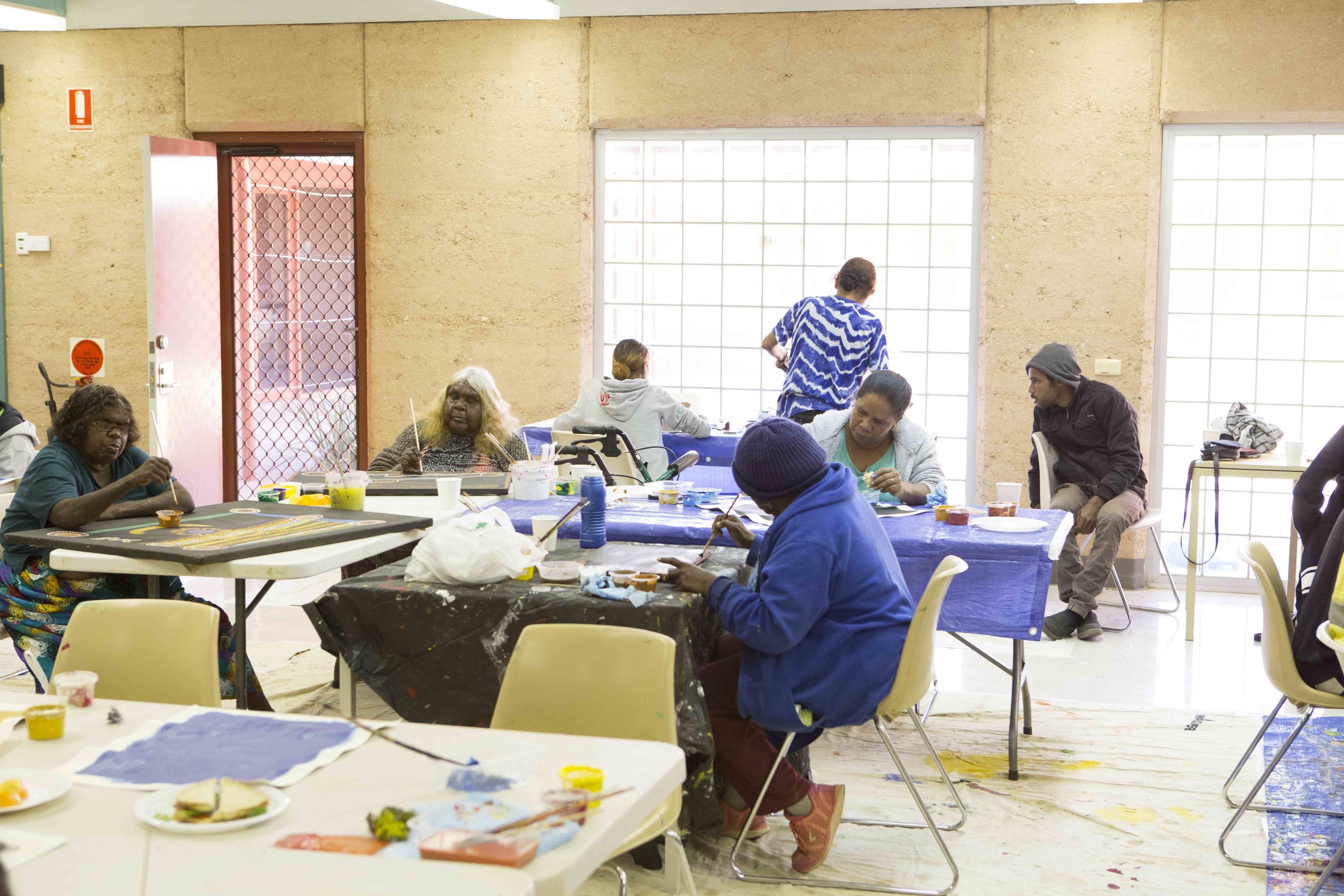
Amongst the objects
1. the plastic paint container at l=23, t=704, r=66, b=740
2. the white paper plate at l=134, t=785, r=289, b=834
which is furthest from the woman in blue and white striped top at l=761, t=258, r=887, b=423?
the white paper plate at l=134, t=785, r=289, b=834

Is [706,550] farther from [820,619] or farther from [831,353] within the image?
[831,353]

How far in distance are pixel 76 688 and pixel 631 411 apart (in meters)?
3.80

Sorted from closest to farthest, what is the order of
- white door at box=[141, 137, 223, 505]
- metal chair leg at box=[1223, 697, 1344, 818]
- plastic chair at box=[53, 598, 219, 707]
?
plastic chair at box=[53, 598, 219, 707], metal chair leg at box=[1223, 697, 1344, 818], white door at box=[141, 137, 223, 505]

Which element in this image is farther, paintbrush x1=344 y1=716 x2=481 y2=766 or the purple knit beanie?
the purple knit beanie

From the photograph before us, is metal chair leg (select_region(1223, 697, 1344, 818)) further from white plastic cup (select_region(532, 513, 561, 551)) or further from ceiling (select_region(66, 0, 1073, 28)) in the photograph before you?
ceiling (select_region(66, 0, 1073, 28))

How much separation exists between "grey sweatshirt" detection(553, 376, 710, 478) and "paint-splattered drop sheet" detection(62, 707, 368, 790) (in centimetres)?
372

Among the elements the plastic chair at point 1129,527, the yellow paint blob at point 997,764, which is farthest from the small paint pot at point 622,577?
the plastic chair at point 1129,527

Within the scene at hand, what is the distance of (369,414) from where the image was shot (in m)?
7.33

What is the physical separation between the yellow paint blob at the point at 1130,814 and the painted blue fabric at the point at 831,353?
8.65ft

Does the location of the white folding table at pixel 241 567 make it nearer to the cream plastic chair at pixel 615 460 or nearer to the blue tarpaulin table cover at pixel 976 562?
the blue tarpaulin table cover at pixel 976 562

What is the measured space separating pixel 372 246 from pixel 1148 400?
14.1ft

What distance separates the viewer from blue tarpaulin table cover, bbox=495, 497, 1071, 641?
384cm

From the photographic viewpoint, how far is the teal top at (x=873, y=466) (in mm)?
4387

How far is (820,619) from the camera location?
3.03m
